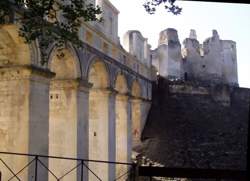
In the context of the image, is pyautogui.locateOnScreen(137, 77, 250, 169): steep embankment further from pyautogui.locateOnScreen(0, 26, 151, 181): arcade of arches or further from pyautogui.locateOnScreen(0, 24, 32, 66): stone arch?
pyautogui.locateOnScreen(0, 24, 32, 66): stone arch

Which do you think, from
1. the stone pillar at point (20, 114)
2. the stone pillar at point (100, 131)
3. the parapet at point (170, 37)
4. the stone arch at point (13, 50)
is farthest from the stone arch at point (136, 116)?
the stone arch at point (13, 50)

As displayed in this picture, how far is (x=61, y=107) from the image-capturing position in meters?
15.6

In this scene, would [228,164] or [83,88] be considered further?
[228,164]

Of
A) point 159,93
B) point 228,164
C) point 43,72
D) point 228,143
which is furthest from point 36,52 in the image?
point 159,93

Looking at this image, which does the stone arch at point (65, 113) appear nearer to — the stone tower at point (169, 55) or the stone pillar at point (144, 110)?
the stone pillar at point (144, 110)

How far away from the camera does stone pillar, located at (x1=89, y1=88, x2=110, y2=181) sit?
18.7m

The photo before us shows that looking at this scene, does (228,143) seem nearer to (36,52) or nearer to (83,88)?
(83,88)

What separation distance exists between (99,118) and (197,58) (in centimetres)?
2044

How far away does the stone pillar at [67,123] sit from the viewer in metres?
15.3

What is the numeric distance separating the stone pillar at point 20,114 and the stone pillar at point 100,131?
6376 millimetres

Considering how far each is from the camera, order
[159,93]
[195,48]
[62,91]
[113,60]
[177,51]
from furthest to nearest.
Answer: [195,48] < [177,51] < [159,93] < [113,60] < [62,91]

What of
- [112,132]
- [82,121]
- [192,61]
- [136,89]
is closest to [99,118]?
[112,132]

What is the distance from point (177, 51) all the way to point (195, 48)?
329 cm

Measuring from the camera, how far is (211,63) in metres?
37.4
